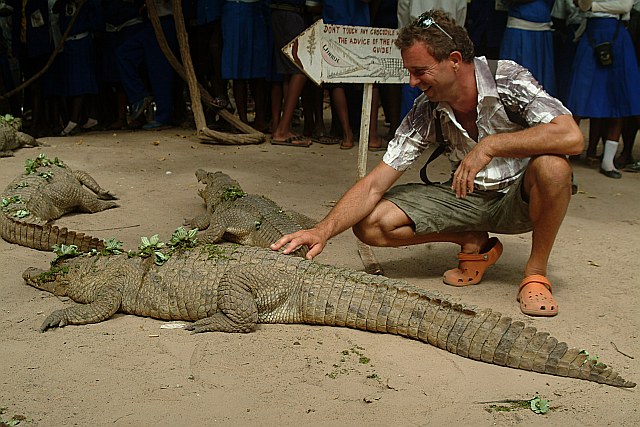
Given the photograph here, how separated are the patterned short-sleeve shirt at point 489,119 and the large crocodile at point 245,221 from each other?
1.13 meters

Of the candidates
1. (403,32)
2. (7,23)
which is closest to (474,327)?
(403,32)

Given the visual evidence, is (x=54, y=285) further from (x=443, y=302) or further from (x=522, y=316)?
(x=522, y=316)

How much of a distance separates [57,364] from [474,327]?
194cm

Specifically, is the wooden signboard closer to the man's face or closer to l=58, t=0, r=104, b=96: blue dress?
the man's face

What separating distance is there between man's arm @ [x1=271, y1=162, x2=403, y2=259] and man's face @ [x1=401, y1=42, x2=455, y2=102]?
558 millimetres

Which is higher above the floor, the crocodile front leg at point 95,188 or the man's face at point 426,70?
the man's face at point 426,70

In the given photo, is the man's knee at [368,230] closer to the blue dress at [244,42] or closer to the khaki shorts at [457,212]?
the khaki shorts at [457,212]

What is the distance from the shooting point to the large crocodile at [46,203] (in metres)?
4.93

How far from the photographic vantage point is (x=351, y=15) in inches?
336

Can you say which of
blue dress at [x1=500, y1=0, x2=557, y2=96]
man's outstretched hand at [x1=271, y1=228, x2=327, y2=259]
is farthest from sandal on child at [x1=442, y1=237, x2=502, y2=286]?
blue dress at [x1=500, y1=0, x2=557, y2=96]

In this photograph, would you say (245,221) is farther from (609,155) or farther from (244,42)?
(244,42)

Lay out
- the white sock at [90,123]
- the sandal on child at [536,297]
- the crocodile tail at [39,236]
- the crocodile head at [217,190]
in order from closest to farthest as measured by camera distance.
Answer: the sandal on child at [536,297] < the crocodile tail at [39,236] < the crocodile head at [217,190] < the white sock at [90,123]

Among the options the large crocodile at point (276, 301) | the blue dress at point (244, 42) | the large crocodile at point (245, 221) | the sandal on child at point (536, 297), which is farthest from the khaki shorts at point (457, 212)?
the blue dress at point (244, 42)

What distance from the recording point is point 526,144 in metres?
3.70
